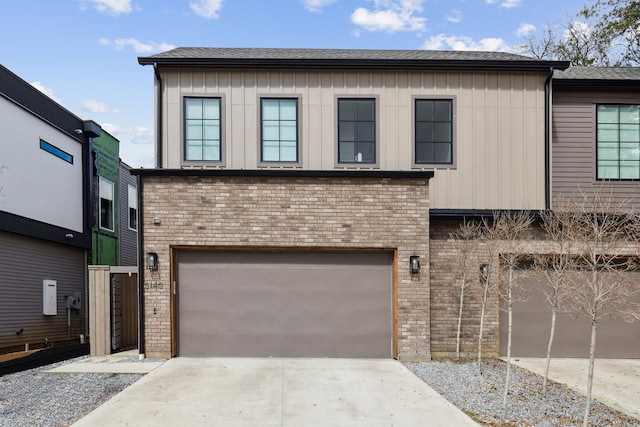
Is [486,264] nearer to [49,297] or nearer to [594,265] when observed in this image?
[594,265]

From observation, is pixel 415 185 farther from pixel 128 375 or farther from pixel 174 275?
pixel 128 375

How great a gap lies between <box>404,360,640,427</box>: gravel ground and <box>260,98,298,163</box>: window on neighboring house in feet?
17.8

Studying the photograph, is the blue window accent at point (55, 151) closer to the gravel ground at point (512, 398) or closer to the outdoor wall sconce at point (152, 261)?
the outdoor wall sconce at point (152, 261)

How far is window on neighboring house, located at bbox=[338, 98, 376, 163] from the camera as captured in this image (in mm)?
11812

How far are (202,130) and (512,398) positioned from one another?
840 cm

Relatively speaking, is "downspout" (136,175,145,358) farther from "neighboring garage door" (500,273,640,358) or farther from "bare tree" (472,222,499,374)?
"neighboring garage door" (500,273,640,358)

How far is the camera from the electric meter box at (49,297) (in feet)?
46.6

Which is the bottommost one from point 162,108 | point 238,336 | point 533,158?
point 238,336

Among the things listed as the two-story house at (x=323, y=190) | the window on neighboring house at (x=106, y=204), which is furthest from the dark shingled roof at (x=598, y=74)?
the window on neighboring house at (x=106, y=204)

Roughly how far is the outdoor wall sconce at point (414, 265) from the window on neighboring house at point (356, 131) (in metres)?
2.51

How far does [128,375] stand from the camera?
9141 mm

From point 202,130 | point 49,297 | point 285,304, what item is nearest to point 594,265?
point 285,304

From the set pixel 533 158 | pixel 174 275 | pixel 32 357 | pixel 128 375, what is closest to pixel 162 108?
pixel 174 275

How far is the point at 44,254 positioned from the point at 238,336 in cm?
722
